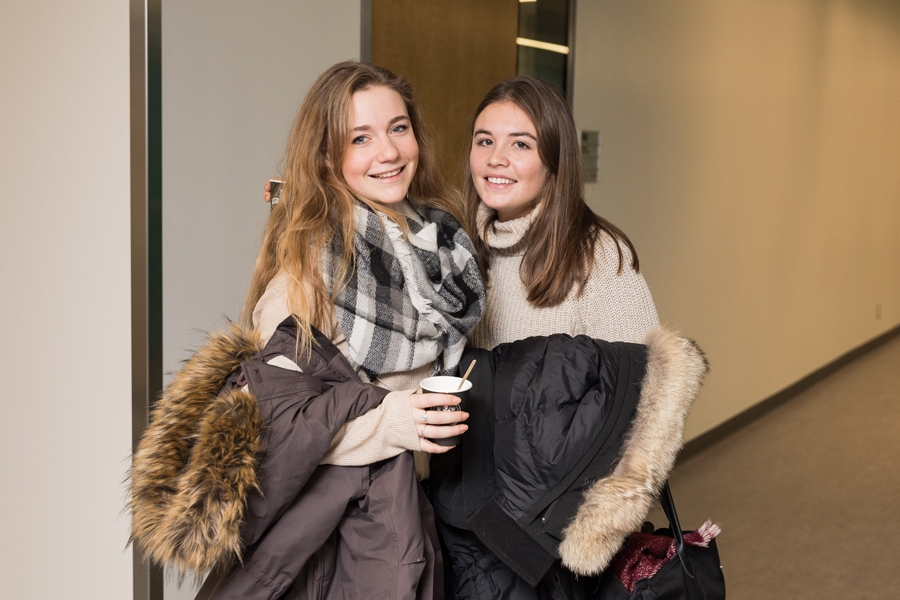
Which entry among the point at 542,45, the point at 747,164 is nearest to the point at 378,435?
the point at 542,45

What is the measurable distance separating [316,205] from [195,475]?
0.57 meters

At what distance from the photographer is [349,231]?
1585 millimetres

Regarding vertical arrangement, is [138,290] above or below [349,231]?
below

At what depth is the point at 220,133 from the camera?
2.43 metres

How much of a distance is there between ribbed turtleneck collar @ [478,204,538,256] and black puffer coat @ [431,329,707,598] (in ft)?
1.47

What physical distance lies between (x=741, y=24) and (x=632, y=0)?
1.21m

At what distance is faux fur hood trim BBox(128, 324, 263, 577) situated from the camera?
4.34ft

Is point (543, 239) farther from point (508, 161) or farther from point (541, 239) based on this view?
point (508, 161)

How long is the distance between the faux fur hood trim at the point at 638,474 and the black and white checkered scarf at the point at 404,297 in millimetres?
391

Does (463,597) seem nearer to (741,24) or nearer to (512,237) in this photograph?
(512,237)

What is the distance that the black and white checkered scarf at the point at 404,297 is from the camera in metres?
1.56

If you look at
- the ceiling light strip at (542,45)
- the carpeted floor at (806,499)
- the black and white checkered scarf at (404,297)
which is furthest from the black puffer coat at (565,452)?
→ the ceiling light strip at (542,45)

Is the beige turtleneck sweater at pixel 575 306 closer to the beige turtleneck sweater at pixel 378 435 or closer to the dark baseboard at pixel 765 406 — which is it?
the beige turtleneck sweater at pixel 378 435

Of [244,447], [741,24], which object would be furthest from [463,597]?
[741,24]
